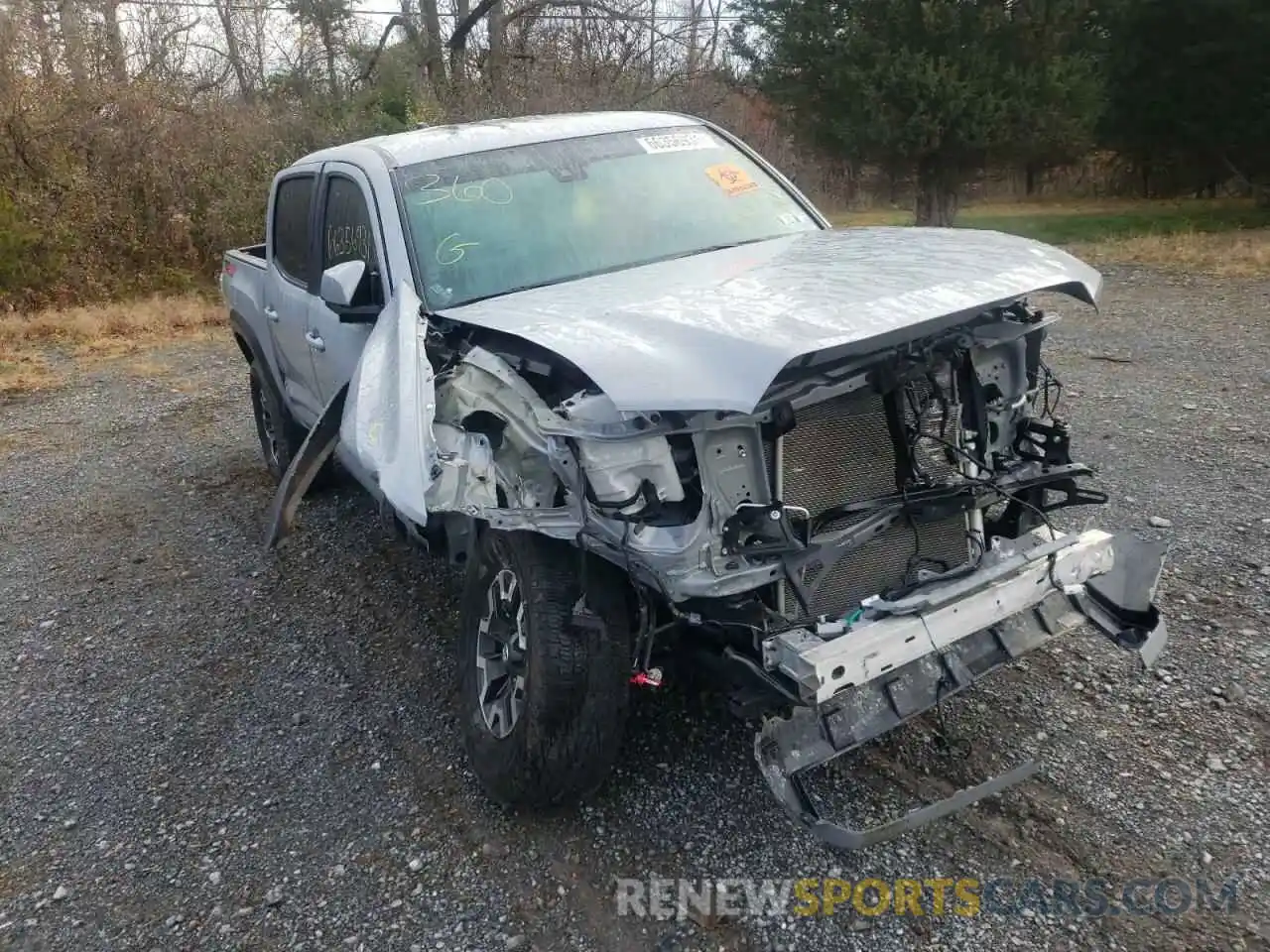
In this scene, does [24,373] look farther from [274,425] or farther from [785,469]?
[785,469]

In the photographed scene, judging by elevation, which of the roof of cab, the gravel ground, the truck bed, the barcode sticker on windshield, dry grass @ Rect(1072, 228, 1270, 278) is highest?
the roof of cab

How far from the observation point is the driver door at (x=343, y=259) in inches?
154

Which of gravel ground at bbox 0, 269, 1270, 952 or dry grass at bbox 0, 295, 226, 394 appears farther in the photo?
dry grass at bbox 0, 295, 226, 394

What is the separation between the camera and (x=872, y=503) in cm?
288

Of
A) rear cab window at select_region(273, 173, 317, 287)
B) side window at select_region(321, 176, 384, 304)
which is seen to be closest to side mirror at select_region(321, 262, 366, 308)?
side window at select_region(321, 176, 384, 304)

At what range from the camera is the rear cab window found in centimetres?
489

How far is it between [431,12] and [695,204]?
2135cm

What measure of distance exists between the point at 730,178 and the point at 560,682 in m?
2.54

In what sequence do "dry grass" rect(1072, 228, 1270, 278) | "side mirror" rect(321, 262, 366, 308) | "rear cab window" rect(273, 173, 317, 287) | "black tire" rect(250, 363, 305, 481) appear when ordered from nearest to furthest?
"side mirror" rect(321, 262, 366, 308) → "rear cab window" rect(273, 173, 317, 287) → "black tire" rect(250, 363, 305, 481) → "dry grass" rect(1072, 228, 1270, 278)

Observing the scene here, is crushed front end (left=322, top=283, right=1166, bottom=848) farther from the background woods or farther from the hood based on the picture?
the background woods

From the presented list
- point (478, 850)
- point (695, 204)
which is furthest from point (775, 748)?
point (695, 204)

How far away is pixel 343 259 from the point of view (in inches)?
175

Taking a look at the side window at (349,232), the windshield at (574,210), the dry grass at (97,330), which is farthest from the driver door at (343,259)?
the dry grass at (97,330)

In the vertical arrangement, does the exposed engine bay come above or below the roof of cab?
below
